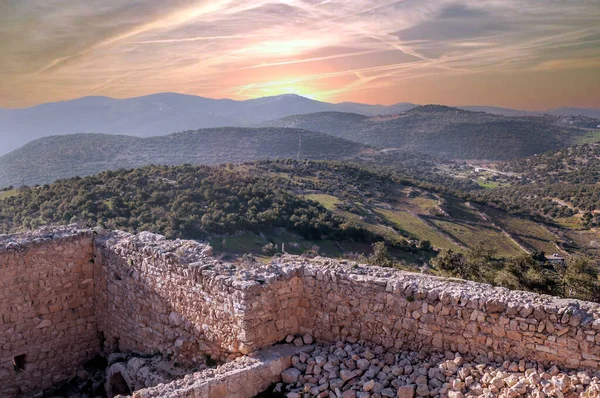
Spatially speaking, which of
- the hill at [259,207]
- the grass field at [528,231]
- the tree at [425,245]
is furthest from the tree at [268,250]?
the grass field at [528,231]

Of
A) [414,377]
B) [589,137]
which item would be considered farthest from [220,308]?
[589,137]

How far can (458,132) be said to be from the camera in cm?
11062

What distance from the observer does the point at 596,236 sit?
1704 inches

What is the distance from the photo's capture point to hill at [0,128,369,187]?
7544cm

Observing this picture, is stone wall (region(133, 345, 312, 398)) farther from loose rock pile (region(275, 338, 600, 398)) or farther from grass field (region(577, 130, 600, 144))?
grass field (region(577, 130, 600, 144))

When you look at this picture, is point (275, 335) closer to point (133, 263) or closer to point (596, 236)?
point (133, 263)

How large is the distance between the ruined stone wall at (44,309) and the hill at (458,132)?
92810mm

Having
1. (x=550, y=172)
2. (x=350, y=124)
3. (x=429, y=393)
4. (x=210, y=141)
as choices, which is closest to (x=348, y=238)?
(x=429, y=393)

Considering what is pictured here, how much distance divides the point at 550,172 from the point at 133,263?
71494 mm

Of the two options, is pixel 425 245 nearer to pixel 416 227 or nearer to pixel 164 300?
pixel 416 227

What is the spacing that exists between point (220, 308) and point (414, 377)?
307cm

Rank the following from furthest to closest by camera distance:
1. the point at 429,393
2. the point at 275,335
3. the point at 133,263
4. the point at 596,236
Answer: the point at 596,236 < the point at 133,263 < the point at 275,335 < the point at 429,393

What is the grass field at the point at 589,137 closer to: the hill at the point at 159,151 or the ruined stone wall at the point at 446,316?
the hill at the point at 159,151

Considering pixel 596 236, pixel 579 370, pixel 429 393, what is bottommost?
pixel 596 236
